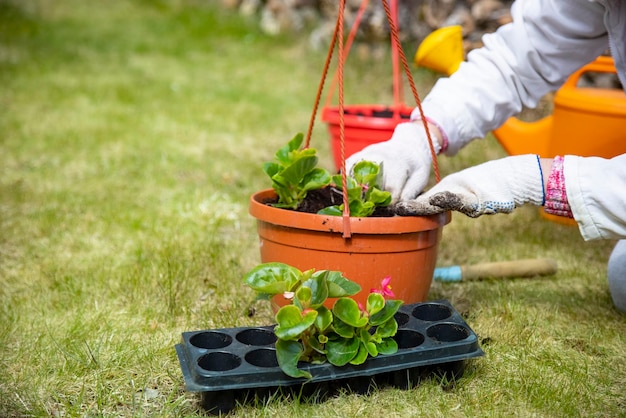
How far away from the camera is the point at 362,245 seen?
4.74 feet

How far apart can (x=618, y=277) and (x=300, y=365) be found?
0.92 m

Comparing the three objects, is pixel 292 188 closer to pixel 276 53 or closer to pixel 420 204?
pixel 420 204

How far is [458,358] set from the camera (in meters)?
1.33

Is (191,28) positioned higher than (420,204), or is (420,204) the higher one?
(191,28)

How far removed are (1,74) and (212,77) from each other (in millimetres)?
1303

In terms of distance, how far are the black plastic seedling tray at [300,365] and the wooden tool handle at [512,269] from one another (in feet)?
1.74

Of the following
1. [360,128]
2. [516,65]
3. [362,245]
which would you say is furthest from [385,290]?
[360,128]

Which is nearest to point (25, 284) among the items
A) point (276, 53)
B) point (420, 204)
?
point (420, 204)

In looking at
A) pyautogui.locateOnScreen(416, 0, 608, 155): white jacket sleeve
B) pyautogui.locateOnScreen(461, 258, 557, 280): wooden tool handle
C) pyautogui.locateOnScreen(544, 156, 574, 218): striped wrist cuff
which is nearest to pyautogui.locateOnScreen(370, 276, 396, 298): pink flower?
pyautogui.locateOnScreen(544, 156, 574, 218): striped wrist cuff

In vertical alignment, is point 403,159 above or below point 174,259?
above

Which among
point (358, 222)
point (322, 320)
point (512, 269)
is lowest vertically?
point (512, 269)

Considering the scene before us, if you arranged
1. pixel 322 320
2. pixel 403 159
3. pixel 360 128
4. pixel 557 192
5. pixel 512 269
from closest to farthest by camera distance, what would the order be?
pixel 322 320, pixel 557 192, pixel 403 159, pixel 512 269, pixel 360 128

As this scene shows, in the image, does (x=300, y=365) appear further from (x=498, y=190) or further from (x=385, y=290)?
(x=498, y=190)

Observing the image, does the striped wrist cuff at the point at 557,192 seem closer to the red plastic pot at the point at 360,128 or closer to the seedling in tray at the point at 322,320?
the seedling in tray at the point at 322,320
